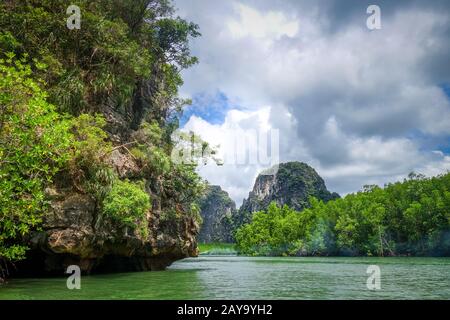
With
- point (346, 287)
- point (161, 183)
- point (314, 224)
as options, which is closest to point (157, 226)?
point (161, 183)

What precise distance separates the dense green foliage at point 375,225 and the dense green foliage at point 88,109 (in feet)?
149

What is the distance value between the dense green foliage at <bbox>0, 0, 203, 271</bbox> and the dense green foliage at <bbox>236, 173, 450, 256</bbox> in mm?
45430

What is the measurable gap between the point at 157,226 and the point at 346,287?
1342 centimetres

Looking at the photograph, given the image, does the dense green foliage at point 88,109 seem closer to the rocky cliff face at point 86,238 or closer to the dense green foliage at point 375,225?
the rocky cliff face at point 86,238

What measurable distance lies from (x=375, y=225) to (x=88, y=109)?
57.4m

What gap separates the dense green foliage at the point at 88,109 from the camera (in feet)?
45.6

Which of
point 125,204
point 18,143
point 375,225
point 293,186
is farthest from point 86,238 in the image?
point 293,186

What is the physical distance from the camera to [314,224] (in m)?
82.8

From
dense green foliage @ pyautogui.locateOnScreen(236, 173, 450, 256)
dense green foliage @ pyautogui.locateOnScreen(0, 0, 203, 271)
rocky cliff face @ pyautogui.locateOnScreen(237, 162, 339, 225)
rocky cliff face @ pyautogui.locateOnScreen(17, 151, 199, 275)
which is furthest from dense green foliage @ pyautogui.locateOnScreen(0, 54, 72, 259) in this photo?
rocky cliff face @ pyautogui.locateOnScreen(237, 162, 339, 225)

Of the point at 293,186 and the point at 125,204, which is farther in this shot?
the point at 293,186

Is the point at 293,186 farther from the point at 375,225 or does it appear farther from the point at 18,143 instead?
the point at 18,143

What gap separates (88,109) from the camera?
2303 centimetres
